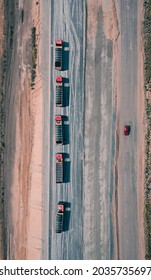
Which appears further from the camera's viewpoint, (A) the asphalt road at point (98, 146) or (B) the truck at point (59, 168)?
(A) the asphalt road at point (98, 146)

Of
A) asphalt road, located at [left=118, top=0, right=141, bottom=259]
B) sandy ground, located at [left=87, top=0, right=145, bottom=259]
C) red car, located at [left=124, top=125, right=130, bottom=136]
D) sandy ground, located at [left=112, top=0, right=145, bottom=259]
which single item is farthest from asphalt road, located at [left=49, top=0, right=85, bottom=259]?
red car, located at [left=124, top=125, right=130, bottom=136]

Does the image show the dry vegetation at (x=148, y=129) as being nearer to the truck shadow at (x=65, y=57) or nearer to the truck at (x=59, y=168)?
the truck shadow at (x=65, y=57)

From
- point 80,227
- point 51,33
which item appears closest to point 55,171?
point 80,227

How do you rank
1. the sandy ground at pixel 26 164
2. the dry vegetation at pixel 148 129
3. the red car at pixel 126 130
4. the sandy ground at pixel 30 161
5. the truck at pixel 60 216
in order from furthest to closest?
the sandy ground at pixel 26 164 < the sandy ground at pixel 30 161 < the dry vegetation at pixel 148 129 < the red car at pixel 126 130 < the truck at pixel 60 216

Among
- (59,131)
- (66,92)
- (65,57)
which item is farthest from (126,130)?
(65,57)

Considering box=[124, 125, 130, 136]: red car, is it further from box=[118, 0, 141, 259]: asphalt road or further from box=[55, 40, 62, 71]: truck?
box=[55, 40, 62, 71]: truck

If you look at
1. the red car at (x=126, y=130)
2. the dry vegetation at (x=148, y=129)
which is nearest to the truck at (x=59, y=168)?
the red car at (x=126, y=130)
